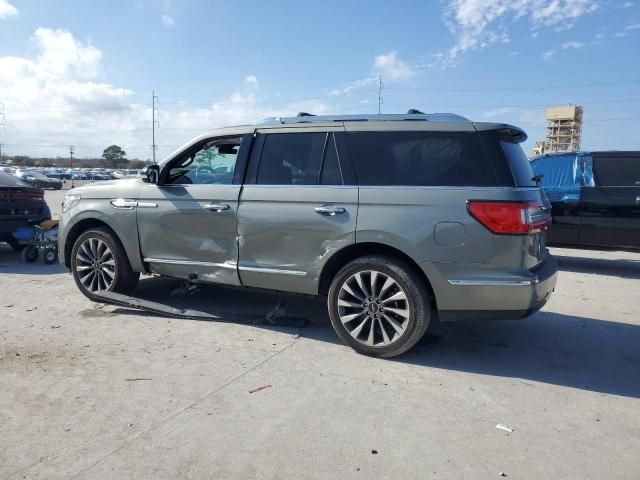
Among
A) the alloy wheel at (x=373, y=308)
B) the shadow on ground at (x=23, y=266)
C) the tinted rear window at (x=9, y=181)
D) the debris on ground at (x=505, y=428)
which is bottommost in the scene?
→ the debris on ground at (x=505, y=428)

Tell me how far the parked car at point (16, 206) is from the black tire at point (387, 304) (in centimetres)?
669

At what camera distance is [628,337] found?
4879mm

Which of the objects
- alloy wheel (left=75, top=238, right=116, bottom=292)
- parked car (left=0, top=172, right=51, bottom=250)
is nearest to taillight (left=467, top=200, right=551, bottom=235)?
alloy wheel (left=75, top=238, right=116, bottom=292)

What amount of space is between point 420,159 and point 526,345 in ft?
6.68

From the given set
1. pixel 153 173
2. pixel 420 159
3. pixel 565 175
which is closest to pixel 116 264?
pixel 153 173

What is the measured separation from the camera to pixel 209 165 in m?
5.18

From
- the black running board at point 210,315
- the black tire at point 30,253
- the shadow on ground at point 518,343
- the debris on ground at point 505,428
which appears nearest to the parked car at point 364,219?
the black running board at point 210,315

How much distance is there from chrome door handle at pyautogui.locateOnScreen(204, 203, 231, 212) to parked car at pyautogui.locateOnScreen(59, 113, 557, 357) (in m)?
0.01

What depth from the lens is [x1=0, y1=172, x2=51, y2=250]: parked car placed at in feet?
27.2

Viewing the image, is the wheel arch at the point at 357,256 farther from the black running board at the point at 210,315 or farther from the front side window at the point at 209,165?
the front side window at the point at 209,165

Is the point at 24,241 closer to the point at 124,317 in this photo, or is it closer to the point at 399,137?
the point at 124,317

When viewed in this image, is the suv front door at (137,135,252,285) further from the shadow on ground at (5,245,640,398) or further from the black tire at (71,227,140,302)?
the shadow on ground at (5,245,640,398)

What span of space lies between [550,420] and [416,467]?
111 cm

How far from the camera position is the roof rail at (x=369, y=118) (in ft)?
13.6
